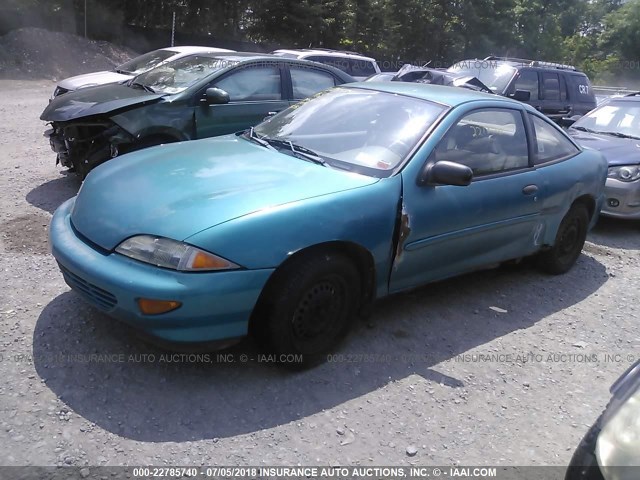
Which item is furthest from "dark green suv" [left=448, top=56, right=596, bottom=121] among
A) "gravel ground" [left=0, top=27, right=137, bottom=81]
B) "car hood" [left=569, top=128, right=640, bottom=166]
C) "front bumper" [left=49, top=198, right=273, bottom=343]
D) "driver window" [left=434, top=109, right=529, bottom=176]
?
"gravel ground" [left=0, top=27, right=137, bottom=81]

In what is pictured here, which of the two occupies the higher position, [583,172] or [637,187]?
[583,172]

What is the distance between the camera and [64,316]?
144 inches

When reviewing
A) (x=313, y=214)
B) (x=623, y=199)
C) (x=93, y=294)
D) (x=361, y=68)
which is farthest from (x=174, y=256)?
(x=361, y=68)

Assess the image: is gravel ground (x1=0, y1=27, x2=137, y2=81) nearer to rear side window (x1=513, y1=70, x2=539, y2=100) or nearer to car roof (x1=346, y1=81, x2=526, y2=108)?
rear side window (x1=513, y1=70, x2=539, y2=100)

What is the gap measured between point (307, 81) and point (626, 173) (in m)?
3.82

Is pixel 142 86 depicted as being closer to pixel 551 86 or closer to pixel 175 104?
pixel 175 104

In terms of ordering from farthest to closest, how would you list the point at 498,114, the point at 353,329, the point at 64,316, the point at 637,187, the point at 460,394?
the point at 637,187, the point at 498,114, the point at 353,329, the point at 64,316, the point at 460,394

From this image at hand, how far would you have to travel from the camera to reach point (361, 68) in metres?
13.4

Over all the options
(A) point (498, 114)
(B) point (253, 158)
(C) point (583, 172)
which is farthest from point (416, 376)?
(C) point (583, 172)

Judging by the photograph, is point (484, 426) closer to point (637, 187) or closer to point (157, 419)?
point (157, 419)

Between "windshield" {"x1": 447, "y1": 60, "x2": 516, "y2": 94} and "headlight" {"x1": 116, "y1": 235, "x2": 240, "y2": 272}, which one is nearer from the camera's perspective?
"headlight" {"x1": 116, "y1": 235, "x2": 240, "y2": 272}

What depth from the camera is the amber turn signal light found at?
282 cm

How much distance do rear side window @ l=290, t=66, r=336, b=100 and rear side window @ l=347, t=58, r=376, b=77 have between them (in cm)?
600

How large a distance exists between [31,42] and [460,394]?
2055 cm
